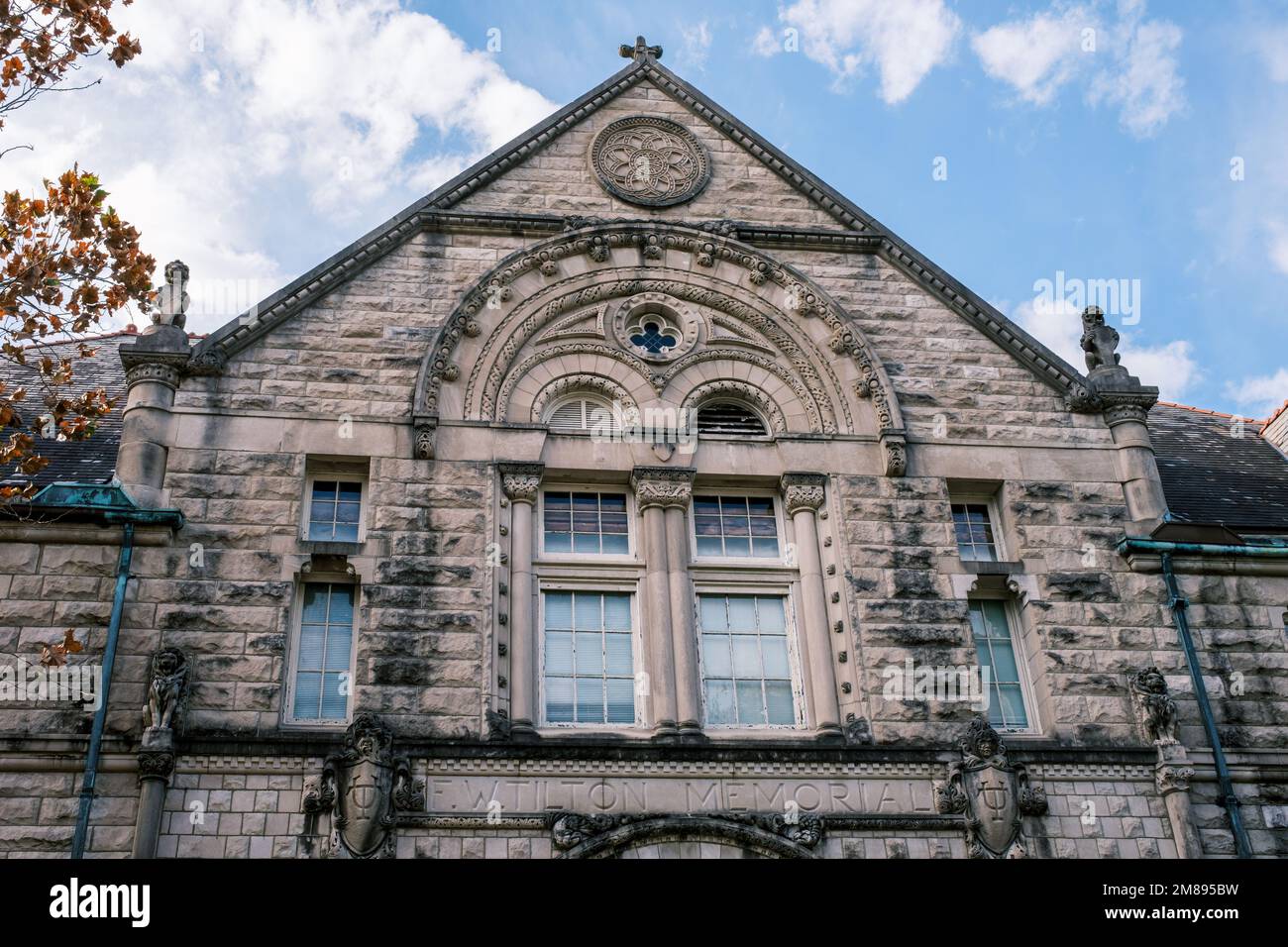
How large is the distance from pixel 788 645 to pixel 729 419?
2.98 metres

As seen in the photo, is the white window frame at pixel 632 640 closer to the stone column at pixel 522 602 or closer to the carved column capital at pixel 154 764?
the stone column at pixel 522 602

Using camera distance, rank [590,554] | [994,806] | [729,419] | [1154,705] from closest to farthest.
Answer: [994,806], [1154,705], [590,554], [729,419]

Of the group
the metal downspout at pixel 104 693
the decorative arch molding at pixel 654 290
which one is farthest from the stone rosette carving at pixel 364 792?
the decorative arch molding at pixel 654 290

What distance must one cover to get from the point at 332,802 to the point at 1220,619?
9.58m

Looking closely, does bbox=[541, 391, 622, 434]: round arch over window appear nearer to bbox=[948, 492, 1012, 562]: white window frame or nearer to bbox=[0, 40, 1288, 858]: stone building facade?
bbox=[0, 40, 1288, 858]: stone building facade

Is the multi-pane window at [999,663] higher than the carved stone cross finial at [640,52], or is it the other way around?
the carved stone cross finial at [640,52]

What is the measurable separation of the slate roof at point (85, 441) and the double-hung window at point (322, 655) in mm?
2733

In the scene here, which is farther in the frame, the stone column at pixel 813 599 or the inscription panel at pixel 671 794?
the stone column at pixel 813 599

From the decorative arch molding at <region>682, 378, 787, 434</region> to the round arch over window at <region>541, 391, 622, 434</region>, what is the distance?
0.88m

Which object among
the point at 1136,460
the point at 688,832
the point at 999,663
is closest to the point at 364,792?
the point at 688,832

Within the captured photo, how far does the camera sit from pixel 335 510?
609 inches

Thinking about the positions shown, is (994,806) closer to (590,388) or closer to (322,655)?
(590,388)

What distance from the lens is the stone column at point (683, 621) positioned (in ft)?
47.1

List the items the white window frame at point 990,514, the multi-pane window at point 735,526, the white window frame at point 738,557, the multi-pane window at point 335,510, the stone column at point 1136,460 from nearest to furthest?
the multi-pane window at point 335,510, the white window frame at point 738,557, the multi-pane window at point 735,526, the white window frame at point 990,514, the stone column at point 1136,460
